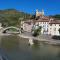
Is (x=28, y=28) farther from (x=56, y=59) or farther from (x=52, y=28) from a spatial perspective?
(x=56, y=59)

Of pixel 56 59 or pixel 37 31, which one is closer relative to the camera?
pixel 56 59

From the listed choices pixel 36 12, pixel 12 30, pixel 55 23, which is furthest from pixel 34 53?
pixel 36 12

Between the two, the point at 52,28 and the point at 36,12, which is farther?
the point at 36,12

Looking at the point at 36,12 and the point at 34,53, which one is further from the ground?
the point at 36,12

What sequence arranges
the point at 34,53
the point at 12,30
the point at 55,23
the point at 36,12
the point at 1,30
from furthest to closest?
the point at 36,12 → the point at 12,30 → the point at 1,30 → the point at 55,23 → the point at 34,53

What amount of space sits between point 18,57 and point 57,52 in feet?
33.8

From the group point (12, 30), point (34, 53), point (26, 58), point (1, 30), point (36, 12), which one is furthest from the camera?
point (36, 12)

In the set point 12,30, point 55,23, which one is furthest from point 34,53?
point 12,30

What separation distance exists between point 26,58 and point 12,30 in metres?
73.1

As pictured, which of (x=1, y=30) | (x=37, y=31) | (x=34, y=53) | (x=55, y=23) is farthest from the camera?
(x=1, y=30)

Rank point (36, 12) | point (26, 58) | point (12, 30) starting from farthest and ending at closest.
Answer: point (36, 12) → point (12, 30) → point (26, 58)

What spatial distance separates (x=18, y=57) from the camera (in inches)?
1658

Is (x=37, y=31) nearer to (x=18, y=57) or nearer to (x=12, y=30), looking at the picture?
(x=12, y=30)

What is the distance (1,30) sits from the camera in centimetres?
10431
